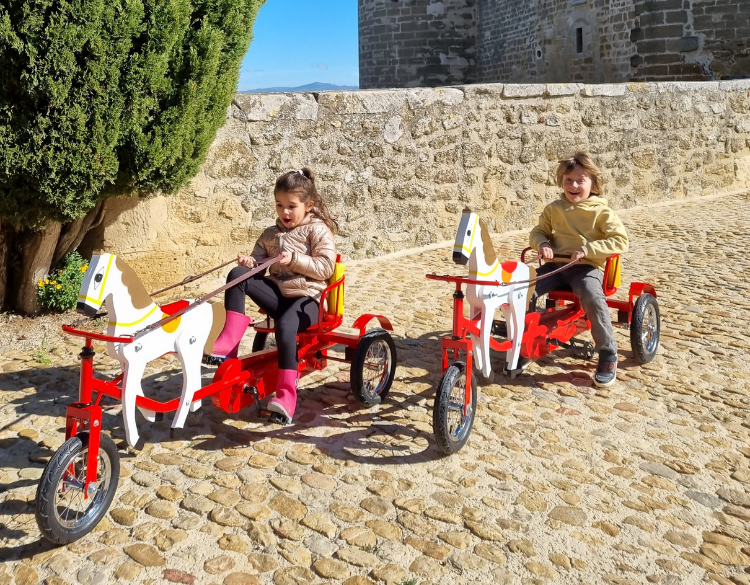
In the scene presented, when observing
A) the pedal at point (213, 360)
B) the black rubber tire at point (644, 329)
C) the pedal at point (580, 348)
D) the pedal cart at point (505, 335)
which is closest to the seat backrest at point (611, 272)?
the pedal cart at point (505, 335)

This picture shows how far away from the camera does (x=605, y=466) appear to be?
340cm

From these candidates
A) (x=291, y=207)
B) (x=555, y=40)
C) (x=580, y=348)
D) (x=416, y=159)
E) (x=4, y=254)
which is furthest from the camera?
(x=555, y=40)

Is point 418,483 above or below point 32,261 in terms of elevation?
below

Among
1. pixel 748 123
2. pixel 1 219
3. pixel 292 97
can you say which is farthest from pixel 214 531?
pixel 748 123

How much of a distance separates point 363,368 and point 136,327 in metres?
1.24

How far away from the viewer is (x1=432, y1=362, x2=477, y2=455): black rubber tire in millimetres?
3338

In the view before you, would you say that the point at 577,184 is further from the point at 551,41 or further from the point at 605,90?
the point at 551,41

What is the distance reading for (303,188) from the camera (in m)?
3.88

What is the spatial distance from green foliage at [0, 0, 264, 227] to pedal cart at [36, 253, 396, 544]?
4.79 ft

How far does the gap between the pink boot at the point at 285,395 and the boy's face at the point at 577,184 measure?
187 cm

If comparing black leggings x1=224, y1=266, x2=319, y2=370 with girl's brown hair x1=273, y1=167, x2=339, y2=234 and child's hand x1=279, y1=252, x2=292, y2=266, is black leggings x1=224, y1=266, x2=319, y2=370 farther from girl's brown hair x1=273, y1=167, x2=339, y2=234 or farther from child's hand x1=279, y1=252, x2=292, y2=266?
girl's brown hair x1=273, y1=167, x2=339, y2=234

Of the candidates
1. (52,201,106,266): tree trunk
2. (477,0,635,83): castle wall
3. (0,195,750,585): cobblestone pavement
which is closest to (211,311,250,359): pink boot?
(0,195,750,585): cobblestone pavement

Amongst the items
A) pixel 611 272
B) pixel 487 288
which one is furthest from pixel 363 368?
pixel 611 272

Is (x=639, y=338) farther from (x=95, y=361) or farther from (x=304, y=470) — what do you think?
(x=95, y=361)
